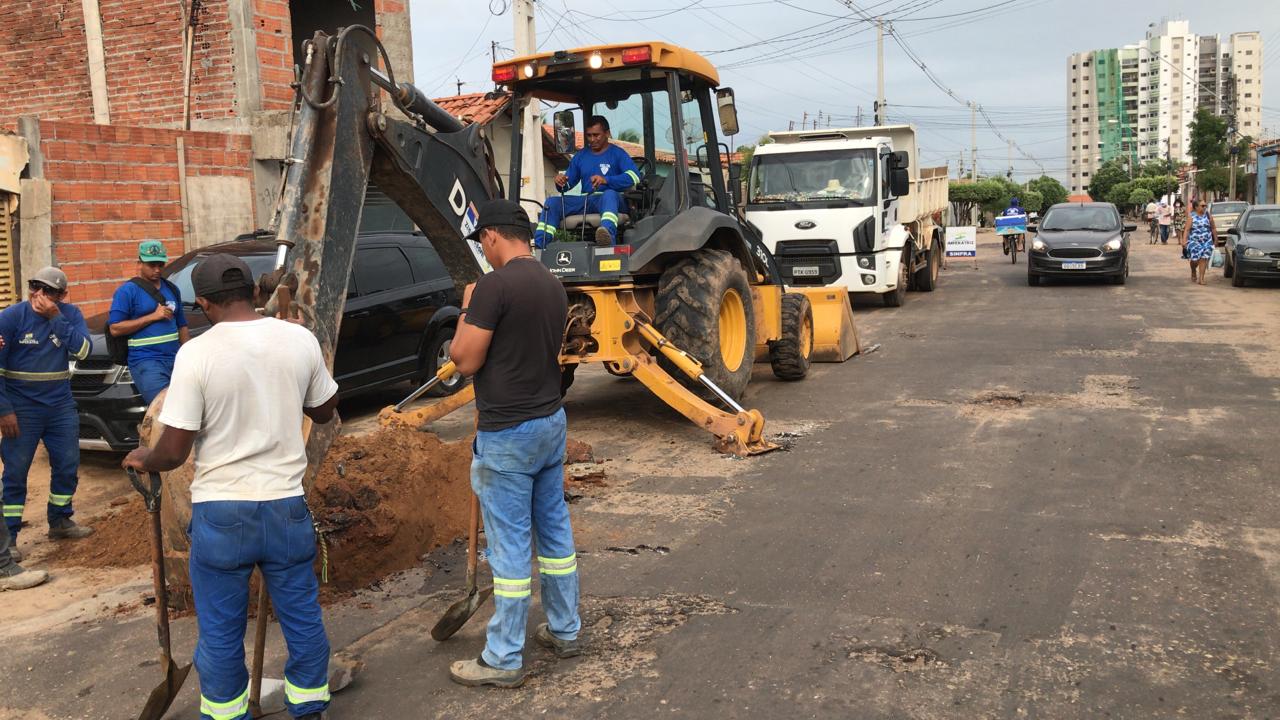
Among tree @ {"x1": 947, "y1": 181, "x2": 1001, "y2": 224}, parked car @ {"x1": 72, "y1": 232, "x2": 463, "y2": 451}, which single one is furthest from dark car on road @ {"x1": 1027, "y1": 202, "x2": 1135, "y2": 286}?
tree @ {"x1": 947, "y1": 181, "x2": 1001, "y2": 224}

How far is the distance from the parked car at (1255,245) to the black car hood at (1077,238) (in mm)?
2164

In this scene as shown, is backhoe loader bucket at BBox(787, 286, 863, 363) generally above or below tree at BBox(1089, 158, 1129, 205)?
below

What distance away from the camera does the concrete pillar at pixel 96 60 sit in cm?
1306

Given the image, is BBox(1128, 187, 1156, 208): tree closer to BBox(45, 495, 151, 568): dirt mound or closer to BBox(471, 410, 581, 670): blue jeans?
BBox(45, 495, 151, 568): dirt mound

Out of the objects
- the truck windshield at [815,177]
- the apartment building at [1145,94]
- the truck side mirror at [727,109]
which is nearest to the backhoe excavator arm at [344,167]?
the truck side mirror at [727,109]

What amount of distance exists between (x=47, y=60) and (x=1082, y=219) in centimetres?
1805

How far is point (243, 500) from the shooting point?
137 inches

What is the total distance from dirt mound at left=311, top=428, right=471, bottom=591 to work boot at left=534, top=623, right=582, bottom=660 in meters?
1.35

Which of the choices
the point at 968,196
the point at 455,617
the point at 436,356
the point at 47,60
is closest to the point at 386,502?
the point at 455,617

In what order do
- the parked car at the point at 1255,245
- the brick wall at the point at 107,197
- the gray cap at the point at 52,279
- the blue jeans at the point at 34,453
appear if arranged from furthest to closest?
the parked car at the point at 1255,245 → the brick wall at the point at 107,197 → the gray cap at the point at 52,279 → the blue jeans at the point at 34,453

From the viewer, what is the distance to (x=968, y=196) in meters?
56.0

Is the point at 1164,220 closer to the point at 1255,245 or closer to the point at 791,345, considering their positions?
the point at 1255,245

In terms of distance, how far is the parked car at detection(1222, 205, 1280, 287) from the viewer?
61.2ft

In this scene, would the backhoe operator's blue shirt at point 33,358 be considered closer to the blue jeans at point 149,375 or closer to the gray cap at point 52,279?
the gray cap at point 52,279
